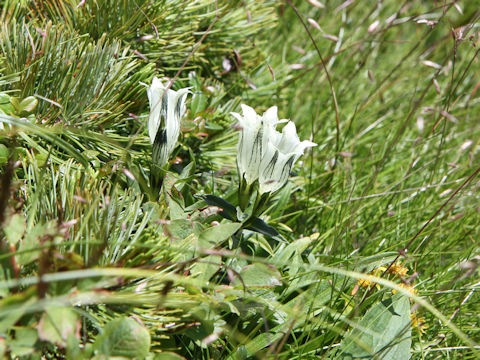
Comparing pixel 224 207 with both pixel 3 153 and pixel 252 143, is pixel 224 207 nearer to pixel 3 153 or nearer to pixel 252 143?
pixel 252 143

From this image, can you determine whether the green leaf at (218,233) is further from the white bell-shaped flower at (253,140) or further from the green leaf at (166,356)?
the green leaf at (166,356)

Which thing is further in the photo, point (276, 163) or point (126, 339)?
point (276, 163)

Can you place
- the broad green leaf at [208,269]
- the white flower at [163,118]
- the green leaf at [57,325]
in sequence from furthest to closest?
the white flower at [163,118]
the broad green leaf at [208,269]
the green leaf at [57,325]

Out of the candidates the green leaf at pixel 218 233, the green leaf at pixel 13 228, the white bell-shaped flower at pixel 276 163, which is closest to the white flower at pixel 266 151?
the white bell-shaped flower at pixel 276 163

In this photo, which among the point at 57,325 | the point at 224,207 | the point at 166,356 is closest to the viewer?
the point at 57,325

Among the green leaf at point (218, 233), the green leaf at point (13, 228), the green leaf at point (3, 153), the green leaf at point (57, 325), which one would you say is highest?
the green leaf at point (13, 228)

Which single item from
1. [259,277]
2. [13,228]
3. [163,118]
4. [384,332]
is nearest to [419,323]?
[384,332]
